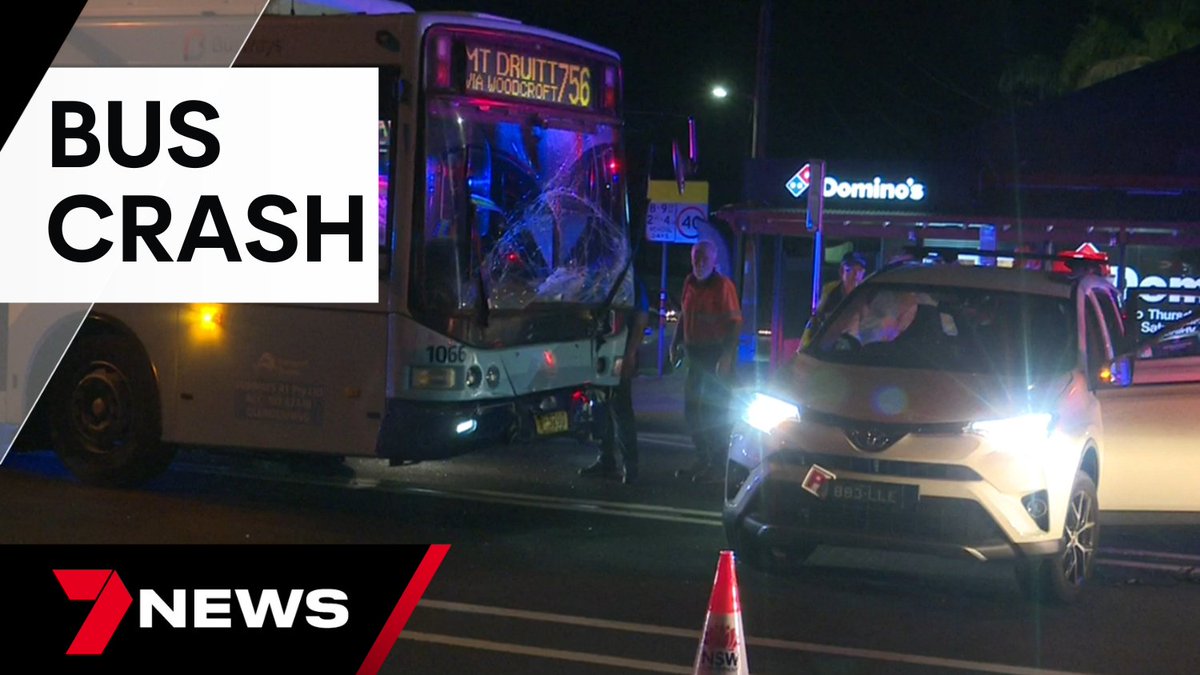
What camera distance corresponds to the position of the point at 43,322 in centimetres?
1234

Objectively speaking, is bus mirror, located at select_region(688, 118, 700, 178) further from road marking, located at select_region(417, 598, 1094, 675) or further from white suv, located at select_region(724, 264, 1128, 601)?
road marking, located at select_region(417, 598, 1094, 675)

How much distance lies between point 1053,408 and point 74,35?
22.6 ft

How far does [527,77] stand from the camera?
39.1 ft

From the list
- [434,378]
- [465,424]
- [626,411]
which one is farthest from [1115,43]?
[434,378]

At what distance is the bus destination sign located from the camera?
11.4 meters

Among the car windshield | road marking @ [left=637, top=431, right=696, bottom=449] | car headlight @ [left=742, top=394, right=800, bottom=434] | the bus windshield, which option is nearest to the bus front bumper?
the bus windshield

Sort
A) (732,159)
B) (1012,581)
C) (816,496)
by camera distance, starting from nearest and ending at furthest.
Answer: (816,496), (1012,581), (732,159)

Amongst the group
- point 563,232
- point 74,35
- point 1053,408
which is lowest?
point 1053,408

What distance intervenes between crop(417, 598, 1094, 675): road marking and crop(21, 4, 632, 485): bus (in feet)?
8.55

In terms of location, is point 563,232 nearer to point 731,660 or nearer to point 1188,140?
point 731,660

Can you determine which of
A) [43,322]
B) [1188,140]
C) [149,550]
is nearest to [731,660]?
[149,550]

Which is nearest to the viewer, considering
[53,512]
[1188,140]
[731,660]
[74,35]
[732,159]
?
[731,660]

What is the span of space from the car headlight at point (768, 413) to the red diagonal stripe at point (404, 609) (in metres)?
1.91

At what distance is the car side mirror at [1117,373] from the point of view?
33.8 ft
